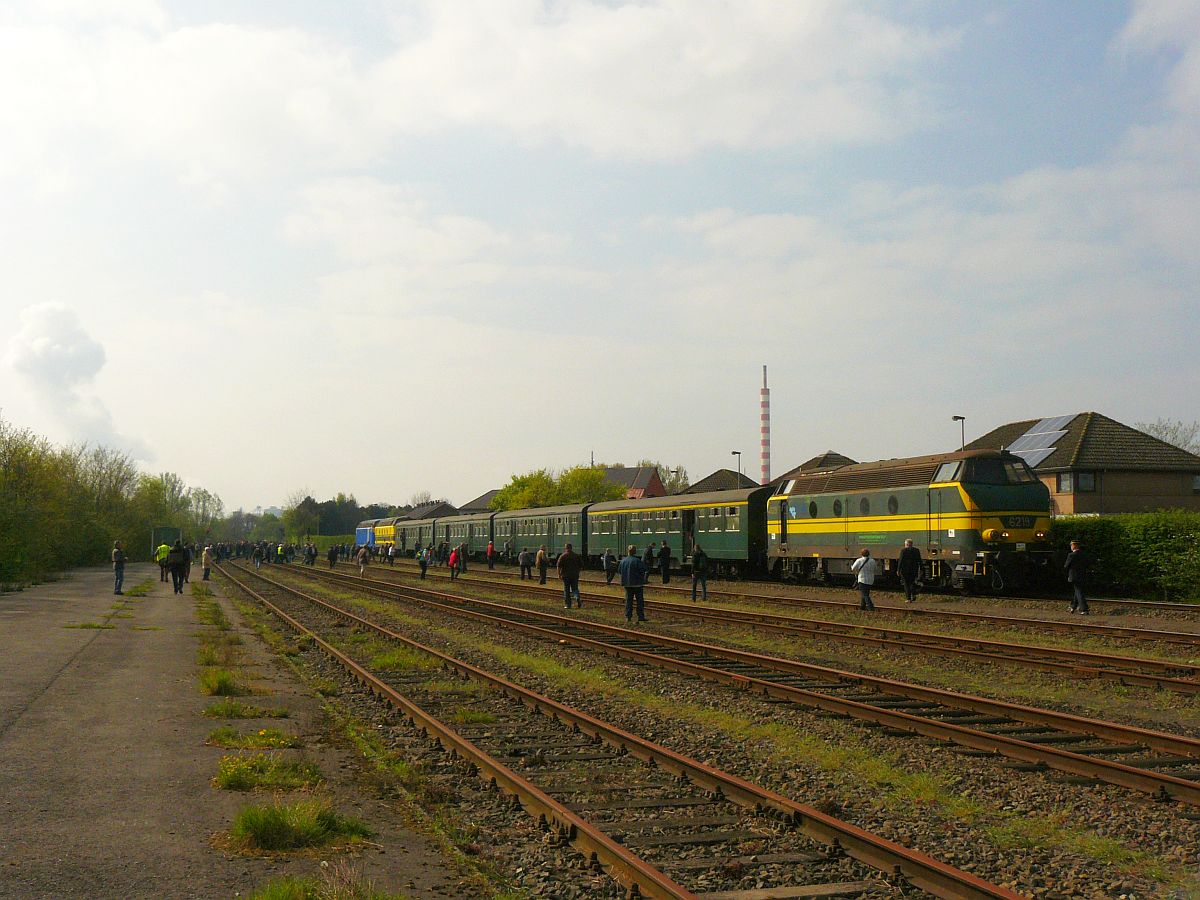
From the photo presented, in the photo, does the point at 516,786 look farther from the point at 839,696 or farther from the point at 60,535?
the point at 60,535

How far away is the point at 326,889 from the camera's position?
5.71 metres

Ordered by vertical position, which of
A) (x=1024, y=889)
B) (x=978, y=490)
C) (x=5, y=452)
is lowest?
(x=1024, y=889)

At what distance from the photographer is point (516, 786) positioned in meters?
8.32

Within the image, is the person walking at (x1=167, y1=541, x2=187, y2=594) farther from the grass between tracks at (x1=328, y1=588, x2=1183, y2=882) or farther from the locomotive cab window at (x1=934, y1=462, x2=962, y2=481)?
the grass between tracks at (x1=328, y1=588, x2=1183, y2=882)

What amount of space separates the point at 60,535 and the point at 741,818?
46163mm

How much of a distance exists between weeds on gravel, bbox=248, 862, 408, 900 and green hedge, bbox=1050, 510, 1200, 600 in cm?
2464

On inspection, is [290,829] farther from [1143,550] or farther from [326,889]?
[1143,550]

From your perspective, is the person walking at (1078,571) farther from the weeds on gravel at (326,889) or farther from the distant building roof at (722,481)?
the distant building roof at (722,481)

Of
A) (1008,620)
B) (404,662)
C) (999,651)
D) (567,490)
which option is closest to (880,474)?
(1008,620)

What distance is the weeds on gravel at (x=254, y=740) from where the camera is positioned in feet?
33.5

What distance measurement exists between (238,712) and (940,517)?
19.8 m

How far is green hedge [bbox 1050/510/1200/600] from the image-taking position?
26.4 m

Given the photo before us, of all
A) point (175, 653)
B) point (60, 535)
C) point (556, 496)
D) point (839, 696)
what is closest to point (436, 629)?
point (175, 653)

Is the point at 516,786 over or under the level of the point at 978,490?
under
